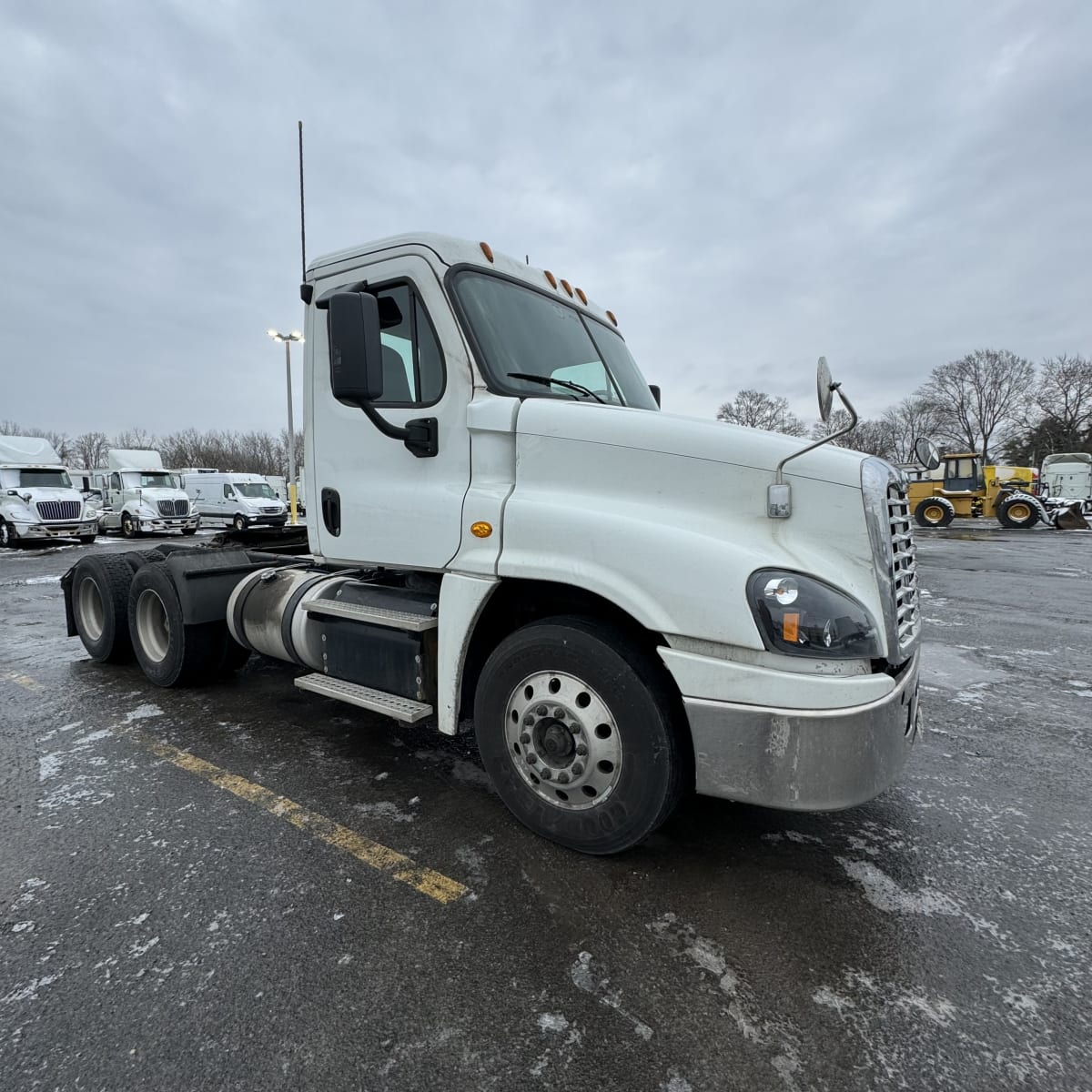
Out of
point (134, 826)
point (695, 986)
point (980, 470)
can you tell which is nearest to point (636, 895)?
point (695, 986)

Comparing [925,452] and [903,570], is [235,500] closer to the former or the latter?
[925,452]

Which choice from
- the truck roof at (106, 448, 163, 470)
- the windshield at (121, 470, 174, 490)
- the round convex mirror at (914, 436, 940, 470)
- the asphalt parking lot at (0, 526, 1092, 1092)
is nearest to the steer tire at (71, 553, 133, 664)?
the asphalt parking lot at (0, 526, 1092, 1092)

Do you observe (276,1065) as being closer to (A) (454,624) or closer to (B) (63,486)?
(A) (454,624)

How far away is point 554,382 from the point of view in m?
3.11

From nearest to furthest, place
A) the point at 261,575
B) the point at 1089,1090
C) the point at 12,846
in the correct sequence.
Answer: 1. the point at 1089,1090
2. the point at 12,846
3. the point at 261,575

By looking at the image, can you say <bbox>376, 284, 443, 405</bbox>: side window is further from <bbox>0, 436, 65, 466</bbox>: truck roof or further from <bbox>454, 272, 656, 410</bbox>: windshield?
<bbox>0, 436, 65, 466</bbox>: truck roof

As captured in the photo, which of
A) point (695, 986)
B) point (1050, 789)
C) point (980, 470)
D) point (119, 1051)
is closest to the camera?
point (119, 1051)

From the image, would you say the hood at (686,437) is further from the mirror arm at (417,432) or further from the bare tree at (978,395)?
the bare tree at (978,395)

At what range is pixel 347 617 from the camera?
342 cm

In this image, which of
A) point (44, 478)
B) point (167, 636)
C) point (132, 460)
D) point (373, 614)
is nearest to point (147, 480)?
point (132, 460)

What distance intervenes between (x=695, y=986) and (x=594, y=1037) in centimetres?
37

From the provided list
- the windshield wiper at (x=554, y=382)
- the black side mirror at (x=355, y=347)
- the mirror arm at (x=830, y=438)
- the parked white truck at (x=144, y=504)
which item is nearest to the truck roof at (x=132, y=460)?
the parked white truck at (x=144, y=504)

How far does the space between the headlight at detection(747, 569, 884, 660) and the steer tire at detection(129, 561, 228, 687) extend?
4.21 meters

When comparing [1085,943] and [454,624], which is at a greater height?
[454,624]
